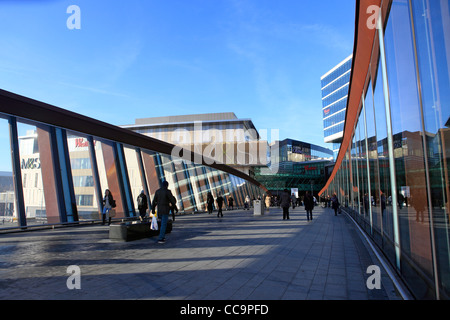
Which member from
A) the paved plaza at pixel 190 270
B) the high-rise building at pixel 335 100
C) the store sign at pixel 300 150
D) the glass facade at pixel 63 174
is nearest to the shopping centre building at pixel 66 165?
the glass facade at pixel 63 174

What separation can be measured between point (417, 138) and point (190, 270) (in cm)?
352

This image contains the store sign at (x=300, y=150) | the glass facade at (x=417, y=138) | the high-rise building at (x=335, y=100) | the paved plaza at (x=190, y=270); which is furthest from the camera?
the store sign at (x=300, y=150)

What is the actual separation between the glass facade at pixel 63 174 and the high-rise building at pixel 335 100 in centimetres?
6793

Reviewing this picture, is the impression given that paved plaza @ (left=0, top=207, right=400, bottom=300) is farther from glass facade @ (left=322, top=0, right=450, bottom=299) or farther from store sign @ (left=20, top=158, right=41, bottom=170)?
store sign @ (left=20, top=158, right=41, bottom=170)

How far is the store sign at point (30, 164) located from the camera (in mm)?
9708

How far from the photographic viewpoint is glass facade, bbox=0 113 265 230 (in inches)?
373

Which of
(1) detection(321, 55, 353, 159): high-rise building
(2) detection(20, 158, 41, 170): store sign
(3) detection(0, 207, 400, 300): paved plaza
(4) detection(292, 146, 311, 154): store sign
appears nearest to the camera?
(3) detection(0, 207, 400, 300): paved plaza

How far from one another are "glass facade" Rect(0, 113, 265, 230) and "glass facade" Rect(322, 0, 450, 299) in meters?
10.4

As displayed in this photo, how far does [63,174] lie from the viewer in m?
11.2

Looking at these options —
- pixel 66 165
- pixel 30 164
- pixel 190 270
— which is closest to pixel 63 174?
pixel 66 165

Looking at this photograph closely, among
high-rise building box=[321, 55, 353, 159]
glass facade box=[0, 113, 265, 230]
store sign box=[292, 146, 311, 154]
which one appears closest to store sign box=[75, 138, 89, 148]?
glass facade box=[0, 113, 265, 230]

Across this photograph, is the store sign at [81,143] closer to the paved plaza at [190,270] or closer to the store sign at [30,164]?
the store sign at [30,164]

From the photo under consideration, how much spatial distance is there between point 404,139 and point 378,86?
2.26 metres
